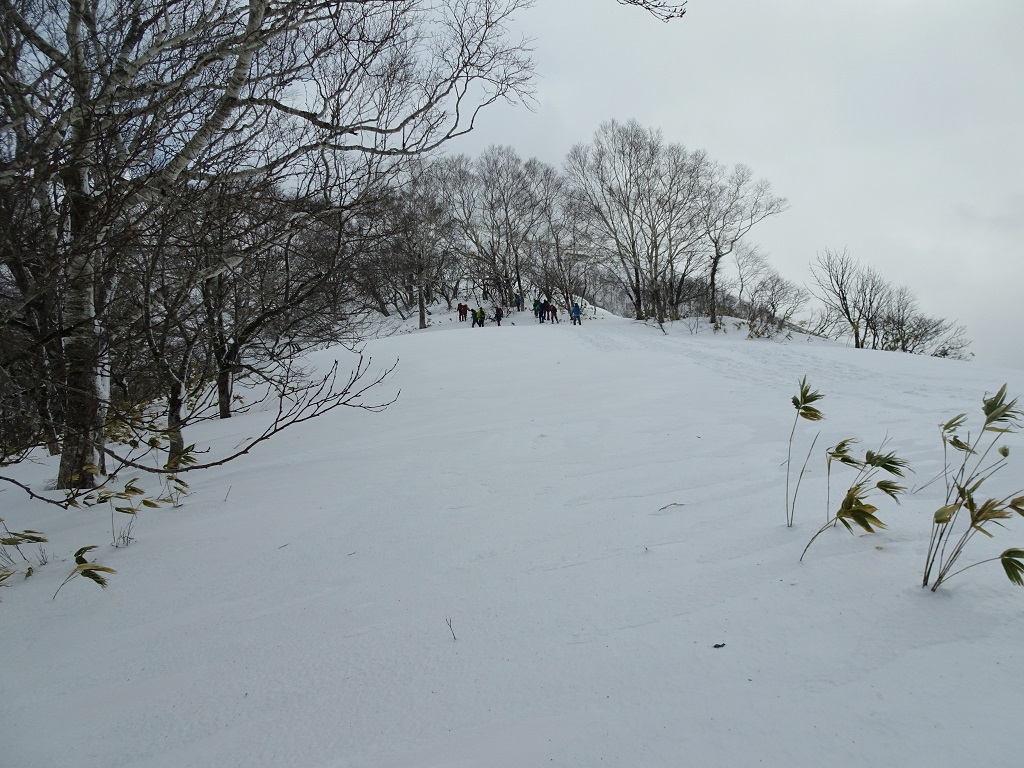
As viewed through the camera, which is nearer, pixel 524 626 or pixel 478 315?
pixel 524 626

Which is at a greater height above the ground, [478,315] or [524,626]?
[478,315]

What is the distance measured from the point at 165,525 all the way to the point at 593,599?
3.12 m

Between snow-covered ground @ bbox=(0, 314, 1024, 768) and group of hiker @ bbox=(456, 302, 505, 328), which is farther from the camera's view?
group of hiker @ bbox=(456, 302, 505, 328)

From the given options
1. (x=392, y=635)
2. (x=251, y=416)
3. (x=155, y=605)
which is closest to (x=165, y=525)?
(x=155, y=605)

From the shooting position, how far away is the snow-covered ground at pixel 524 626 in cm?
141

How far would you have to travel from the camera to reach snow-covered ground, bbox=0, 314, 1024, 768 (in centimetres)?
141

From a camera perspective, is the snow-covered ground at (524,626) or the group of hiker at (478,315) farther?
the group of hiker at (478,315)

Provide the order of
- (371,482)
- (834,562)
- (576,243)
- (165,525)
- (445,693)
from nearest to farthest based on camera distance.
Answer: (445,693), (834,562), (165,525), (371,482), (576,243)

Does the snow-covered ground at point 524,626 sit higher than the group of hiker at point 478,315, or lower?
lower

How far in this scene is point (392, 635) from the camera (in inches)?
76.7

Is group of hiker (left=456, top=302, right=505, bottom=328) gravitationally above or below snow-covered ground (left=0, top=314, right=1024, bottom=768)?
above

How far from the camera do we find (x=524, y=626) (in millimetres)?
1910

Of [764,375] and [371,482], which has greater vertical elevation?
[764,375]

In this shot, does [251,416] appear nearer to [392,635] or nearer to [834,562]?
[392,635]
